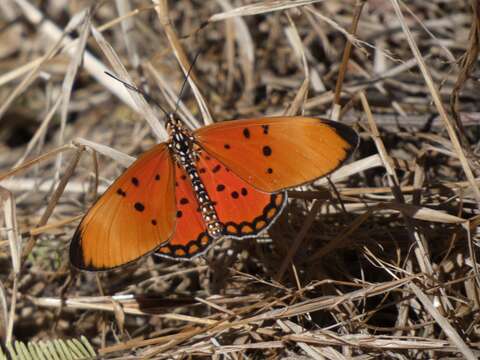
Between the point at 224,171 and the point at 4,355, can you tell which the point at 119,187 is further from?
the point at 4,355

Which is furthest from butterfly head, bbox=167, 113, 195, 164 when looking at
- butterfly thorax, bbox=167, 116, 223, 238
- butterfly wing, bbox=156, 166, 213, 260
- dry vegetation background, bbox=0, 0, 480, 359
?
dry vegetation background, bbox=0, 0, 480, 359

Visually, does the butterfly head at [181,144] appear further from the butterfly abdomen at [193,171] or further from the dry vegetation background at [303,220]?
the dry vegetation background at [303,220]

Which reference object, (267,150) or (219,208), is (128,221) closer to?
(219,208)

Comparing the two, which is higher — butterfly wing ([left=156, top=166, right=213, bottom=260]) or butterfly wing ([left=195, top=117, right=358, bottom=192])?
butterfly wing ([left=195, top=117, right=358, bottom=192])

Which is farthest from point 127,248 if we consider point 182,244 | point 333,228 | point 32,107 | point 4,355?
point 32,107

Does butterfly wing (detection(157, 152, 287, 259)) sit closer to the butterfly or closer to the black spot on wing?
the butterfly

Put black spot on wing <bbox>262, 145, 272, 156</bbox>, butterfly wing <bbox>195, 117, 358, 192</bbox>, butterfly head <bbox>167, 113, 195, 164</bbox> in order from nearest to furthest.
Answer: butterfly wing <bbox>195, 117, 358, 192</bbox>, black spot on wing <bbox>262, 145, 272, 156</bbox>, butterfly head <bbox>167, 113, 195, 164</bbox>
